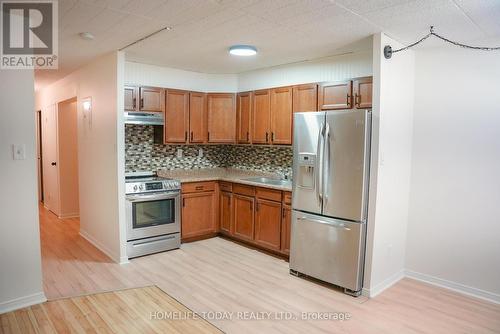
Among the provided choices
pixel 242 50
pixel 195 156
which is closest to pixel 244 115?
pixel 195 156

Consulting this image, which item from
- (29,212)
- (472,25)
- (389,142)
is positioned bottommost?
(29,212)

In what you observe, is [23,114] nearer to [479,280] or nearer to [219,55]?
[219,55]

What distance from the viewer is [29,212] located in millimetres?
2906

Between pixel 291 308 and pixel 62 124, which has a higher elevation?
pixel 62 124

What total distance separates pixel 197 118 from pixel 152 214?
5.08 feet

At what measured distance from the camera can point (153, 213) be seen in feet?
14.1

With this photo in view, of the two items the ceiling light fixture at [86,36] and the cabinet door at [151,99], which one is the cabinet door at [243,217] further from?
the ceiling light fixture at [86,36]

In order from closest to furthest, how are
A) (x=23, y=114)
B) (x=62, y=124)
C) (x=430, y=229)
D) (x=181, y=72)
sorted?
(x=23, y=114) < (x=430, y=229) < (x=181, y=72) < (x=62, y=124)

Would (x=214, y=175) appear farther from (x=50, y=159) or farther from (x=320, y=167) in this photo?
(x=50, y=159)

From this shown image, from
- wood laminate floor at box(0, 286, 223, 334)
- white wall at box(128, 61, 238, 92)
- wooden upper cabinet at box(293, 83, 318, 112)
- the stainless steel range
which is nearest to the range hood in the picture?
white wall at box(128, 61, 238, 92)

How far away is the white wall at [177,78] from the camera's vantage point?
4516 mm

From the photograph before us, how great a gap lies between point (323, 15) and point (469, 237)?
2.55m

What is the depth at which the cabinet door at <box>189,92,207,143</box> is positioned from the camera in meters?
4.91

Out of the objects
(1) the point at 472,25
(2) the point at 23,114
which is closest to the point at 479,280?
(1) the point at 472,25
